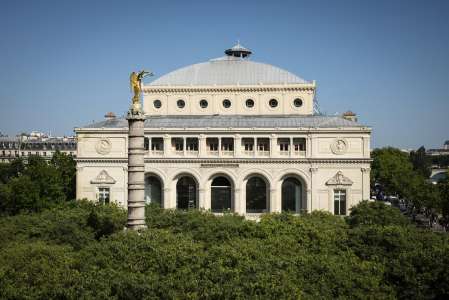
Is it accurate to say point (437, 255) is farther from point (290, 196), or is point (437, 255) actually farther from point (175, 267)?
point (290, 196)

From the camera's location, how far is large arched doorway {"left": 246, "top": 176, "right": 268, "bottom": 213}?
7369 cm

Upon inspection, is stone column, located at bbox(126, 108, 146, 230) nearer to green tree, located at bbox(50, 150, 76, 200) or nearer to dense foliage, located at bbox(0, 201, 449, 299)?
dense foliage, located at bbox(0, 201, 449, 299)

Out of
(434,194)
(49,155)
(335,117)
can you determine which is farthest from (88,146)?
(49,155)

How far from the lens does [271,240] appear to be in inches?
1612

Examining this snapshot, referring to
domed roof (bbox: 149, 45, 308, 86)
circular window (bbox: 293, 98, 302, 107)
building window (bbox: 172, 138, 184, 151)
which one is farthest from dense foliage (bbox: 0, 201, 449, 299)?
domed roof (bbox: 149, 45, 308, 86)

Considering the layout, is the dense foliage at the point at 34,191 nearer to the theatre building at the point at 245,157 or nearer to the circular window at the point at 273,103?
the theatre building at the point at 245,157

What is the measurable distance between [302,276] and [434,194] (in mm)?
52274

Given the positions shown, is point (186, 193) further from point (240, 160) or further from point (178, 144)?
point (240, 160)

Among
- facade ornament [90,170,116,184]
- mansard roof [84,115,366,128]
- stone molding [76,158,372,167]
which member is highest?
mansard roof [84,115,366,128]

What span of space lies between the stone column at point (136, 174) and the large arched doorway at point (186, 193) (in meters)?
33.6

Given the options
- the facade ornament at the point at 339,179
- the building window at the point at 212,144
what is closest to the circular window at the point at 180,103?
the building window at the point at 212,144

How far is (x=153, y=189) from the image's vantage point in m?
75.3

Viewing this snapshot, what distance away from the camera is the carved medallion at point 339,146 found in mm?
71438

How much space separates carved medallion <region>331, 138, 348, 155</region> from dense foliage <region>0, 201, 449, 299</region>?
26.4 metres
